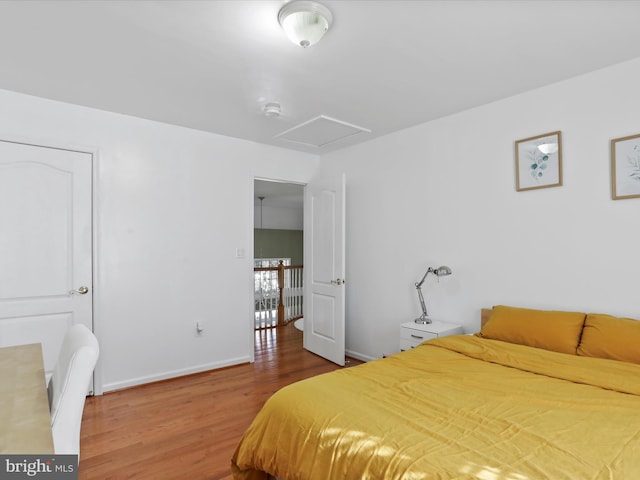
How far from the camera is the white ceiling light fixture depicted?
1.77 m

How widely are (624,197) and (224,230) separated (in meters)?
3.37

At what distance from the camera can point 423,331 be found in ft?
10.1

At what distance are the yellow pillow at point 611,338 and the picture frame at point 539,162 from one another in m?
0.99

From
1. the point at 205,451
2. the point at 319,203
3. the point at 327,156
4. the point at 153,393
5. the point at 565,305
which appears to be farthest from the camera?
the point at 327,156

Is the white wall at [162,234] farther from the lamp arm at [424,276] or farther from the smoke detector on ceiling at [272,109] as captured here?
the lamp arm at [424,276]

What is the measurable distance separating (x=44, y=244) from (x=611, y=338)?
160 inches

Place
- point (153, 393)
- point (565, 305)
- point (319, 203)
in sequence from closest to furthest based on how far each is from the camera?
1. point (565, 305)
2. point (153, 393)
3. point (319, 203)

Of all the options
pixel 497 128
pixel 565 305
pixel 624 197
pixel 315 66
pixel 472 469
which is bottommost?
pixel 472 469

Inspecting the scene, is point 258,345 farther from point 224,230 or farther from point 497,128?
point 497,128

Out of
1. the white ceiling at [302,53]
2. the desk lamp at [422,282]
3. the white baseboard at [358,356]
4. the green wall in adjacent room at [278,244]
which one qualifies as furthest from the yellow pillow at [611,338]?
the green wall in adjacent room at [278,244]

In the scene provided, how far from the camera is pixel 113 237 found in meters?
3.30

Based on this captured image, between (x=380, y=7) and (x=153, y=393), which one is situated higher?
(x=380, y=7)

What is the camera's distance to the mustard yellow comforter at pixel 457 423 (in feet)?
3.98

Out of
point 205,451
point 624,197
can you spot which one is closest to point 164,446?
point 205,451
